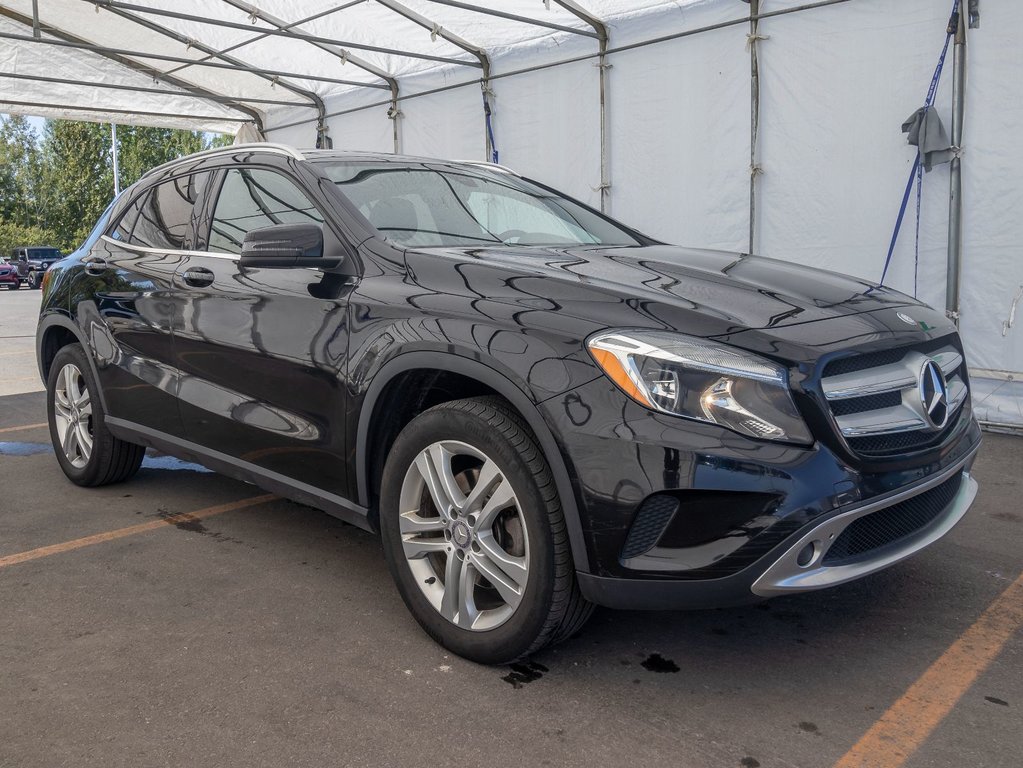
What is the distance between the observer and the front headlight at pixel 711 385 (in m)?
2.21

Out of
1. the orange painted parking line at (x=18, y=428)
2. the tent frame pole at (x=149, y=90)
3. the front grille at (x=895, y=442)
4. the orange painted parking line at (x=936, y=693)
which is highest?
the tent frame pole at (x=149, y=90)

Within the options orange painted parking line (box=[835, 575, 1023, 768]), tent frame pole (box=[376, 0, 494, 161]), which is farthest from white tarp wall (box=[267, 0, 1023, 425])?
orange painted parking line (box=[835, 575, 1023, 768])

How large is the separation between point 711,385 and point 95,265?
129 inches

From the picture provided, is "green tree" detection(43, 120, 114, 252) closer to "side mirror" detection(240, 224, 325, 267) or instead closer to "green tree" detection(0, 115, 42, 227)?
"green tree" detection(0, 115, 42, 227)

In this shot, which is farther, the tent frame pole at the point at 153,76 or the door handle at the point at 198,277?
the tent frame pole at the point at 153,76

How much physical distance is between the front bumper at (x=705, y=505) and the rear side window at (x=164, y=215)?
88.4 inches

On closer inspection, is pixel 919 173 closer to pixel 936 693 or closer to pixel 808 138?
pixel 808 138

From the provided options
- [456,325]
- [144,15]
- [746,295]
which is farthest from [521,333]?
[144,15]

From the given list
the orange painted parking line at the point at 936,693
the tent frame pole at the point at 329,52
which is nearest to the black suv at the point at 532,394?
the orange painted parking line at the point at 936,693

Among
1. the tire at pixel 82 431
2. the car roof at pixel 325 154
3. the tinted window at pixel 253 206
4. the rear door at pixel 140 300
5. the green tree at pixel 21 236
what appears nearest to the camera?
the tinted window at pixel 253 206

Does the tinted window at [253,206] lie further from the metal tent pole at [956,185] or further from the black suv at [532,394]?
the metal tent pole at [956,185]

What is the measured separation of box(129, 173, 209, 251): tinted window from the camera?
3.88m

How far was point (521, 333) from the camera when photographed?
248 centimetres

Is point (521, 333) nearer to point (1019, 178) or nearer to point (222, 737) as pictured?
point (222, 737)
